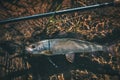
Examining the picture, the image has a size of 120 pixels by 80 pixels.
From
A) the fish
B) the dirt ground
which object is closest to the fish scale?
the fish

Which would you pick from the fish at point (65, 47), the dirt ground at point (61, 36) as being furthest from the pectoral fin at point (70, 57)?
the dirt ground at point (61, 36)

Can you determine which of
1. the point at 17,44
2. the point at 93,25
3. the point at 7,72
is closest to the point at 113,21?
the point at 93,25

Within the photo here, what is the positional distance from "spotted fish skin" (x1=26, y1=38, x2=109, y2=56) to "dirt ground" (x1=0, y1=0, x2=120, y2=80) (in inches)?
8.3

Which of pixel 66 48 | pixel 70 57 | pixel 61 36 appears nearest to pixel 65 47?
pixel 66 48

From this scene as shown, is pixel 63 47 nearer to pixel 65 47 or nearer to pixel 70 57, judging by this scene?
pixel 65 47

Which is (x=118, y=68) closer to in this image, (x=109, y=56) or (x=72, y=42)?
(x=109, y=56)

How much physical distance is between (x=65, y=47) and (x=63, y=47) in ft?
0.11

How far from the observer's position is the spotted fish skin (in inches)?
142

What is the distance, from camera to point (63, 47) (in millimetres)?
3646

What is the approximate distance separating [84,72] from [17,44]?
1313 millimetres

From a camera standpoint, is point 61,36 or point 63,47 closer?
point 63,47

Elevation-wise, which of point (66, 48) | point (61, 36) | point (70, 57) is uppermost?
point (61, 36)

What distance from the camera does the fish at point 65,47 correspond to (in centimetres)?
362

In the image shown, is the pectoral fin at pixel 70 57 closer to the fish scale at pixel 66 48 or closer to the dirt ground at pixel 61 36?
the fish scale at pixel 66 48
